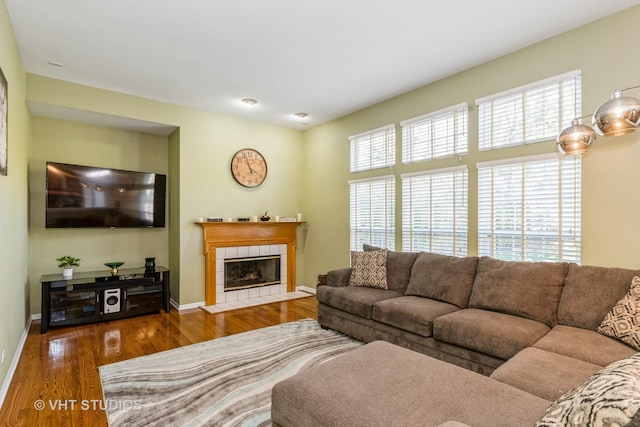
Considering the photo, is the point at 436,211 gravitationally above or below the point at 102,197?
below

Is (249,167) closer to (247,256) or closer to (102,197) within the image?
(247,256)

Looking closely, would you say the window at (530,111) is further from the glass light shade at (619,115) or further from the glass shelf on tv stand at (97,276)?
the glass shelf on tv stand at (97,276)

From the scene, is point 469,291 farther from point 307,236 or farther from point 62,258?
point 62,258

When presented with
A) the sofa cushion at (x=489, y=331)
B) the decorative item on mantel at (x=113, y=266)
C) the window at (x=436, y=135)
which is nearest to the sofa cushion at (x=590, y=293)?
the sofa cushion at (x=489, y=331)

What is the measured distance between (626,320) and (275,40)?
134 inches

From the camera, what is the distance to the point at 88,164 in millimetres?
4633

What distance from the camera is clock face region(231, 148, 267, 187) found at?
17.5 feet

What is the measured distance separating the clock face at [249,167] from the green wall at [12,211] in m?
2.56

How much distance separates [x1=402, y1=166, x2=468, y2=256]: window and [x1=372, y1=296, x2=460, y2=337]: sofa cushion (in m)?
0.85

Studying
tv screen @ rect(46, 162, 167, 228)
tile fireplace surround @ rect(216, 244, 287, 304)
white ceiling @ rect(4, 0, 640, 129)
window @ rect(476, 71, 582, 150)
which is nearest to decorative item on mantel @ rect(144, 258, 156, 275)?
tv screen @ rect(46, 162, 167, 228)

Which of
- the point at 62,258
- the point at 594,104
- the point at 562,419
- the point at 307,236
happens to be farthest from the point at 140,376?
the point at 594,104

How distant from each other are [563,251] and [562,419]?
8.45 ft

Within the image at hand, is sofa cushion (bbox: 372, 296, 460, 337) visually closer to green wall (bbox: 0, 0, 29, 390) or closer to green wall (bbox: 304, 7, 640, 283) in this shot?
green wall (bbox: 304, 7, 640, 283)

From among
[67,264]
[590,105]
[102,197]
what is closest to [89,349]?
[67,264]
